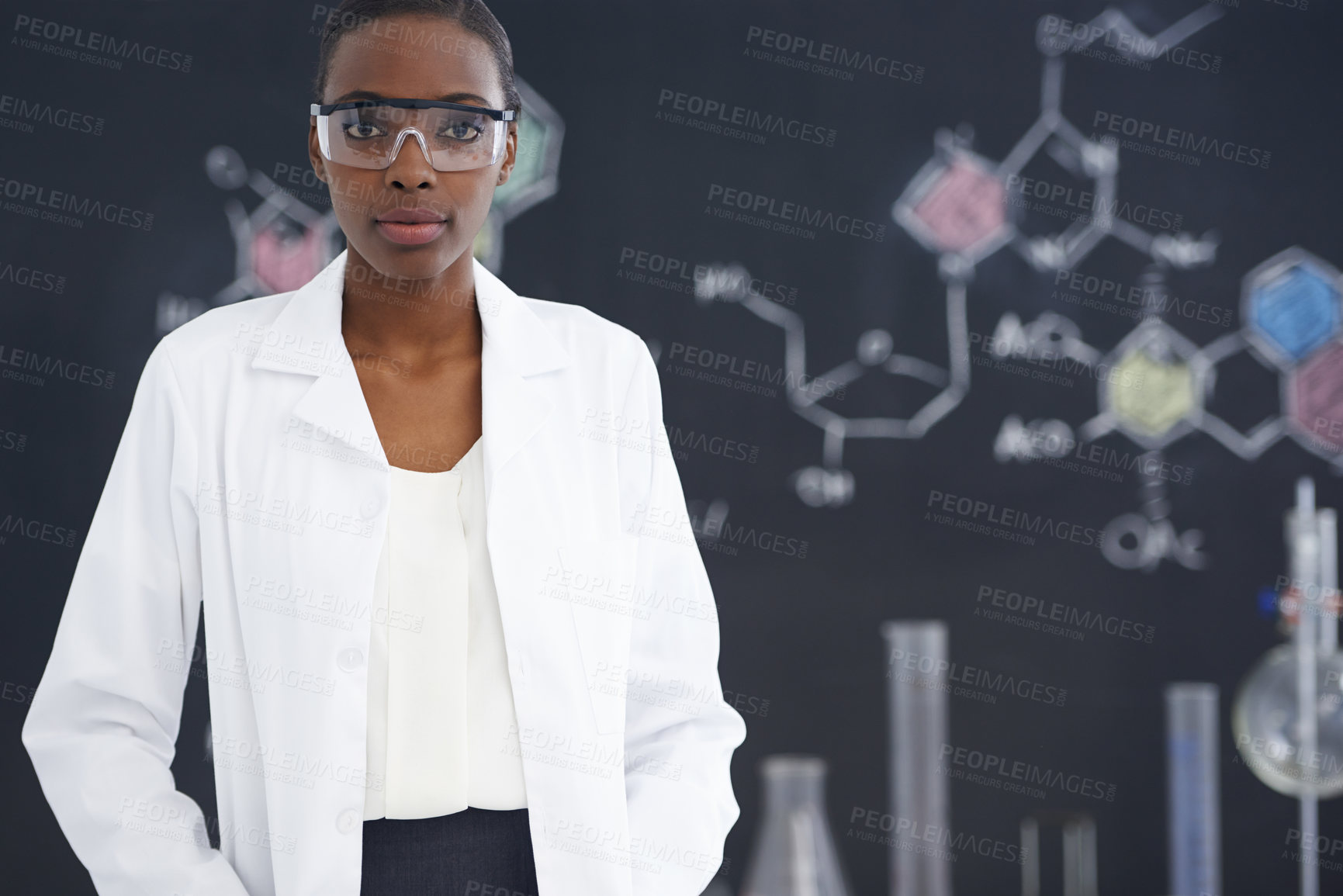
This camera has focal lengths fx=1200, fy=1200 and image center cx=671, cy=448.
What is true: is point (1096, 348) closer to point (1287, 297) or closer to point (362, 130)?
point (1287, 297)

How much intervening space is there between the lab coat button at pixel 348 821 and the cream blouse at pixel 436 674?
0.01 m

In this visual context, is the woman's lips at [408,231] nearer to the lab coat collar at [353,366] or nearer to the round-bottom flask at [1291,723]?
the lab coat collar at [353,366]

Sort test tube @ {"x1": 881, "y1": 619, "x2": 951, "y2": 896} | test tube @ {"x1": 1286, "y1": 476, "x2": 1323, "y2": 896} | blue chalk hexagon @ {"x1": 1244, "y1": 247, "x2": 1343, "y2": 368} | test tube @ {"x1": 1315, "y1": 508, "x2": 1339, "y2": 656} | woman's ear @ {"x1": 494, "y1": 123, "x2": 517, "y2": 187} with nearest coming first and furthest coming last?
1. woman's ear @ {"x1": 494, "y1": 123, "x2": 517, "y2": 187}
2. test tube @ {"x1": 881, "y1": 619, "x2": 951, "y2": 896}
3. test tube @ {"x1": 1286, "y1": 476, "x2": 1323, "y2": 896}
4. test tube @ {"x1": 1315, "y1": 508, "x2": 1339, "y2": 656}
5. blue chalk hexagon @ {"x1": 1244, "y1": 247, "x2": 1343, "y2": 368}

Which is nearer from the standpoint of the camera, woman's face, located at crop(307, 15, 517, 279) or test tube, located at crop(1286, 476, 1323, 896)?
woman's face, located at crop(307, 15, 517, 279)

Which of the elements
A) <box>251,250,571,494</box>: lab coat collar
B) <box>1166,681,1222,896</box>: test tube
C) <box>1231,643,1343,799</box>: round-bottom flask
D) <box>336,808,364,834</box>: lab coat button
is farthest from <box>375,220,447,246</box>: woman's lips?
<box>1231,643,1343,799</box>: round-bottom flask

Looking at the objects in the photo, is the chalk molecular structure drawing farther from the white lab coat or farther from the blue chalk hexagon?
the white lab coat

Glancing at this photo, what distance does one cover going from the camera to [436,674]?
102 cm

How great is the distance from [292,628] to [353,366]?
0.26 metres

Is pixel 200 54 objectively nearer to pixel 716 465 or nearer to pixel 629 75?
pixel 629 75

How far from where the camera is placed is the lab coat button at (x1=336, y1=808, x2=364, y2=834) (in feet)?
3.26

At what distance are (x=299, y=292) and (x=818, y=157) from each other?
168cm

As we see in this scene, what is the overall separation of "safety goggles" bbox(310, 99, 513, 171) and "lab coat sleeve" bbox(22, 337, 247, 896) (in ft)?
0.80

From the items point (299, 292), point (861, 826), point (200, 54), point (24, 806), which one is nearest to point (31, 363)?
point (200, 54)

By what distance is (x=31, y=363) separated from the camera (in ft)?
7.86
